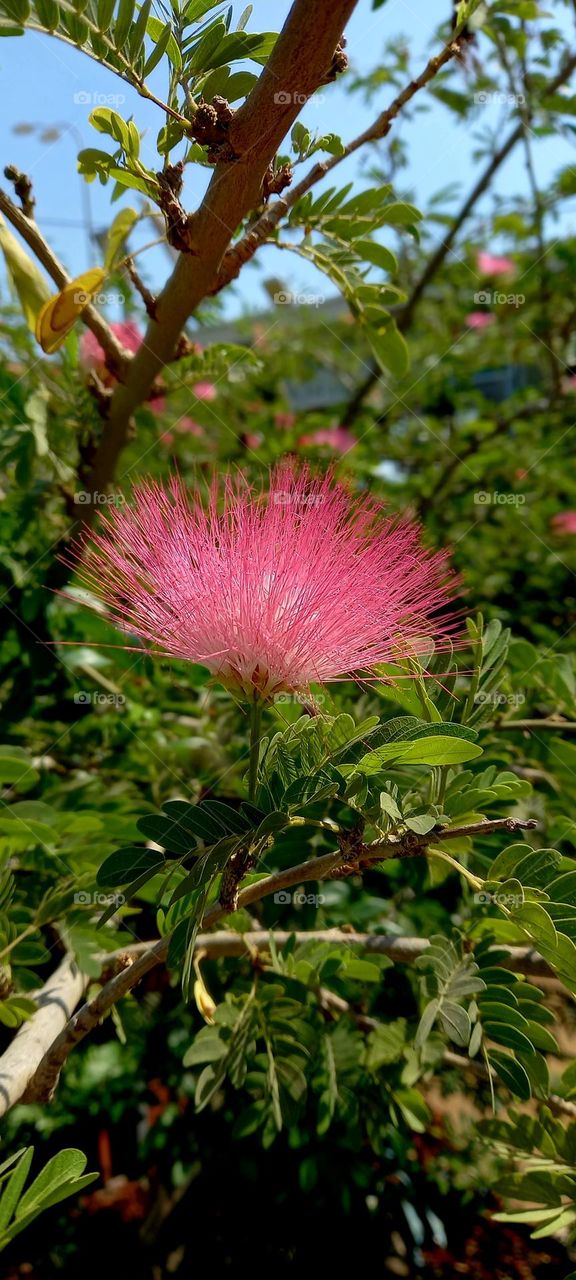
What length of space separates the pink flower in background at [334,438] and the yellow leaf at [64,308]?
2012 mm

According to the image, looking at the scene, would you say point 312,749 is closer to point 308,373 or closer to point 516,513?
point 516,513

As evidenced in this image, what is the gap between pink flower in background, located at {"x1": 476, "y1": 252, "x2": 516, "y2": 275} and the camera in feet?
13.9

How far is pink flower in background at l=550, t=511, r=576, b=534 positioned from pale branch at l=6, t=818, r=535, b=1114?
2.81 meters

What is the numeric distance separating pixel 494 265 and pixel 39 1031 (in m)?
4.35

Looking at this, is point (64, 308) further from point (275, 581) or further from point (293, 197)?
point (275, 581)

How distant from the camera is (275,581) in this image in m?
0.98

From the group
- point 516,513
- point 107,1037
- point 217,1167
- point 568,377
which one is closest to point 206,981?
point 107,1037

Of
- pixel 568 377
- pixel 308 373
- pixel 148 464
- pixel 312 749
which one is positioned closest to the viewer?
pixel 312 749

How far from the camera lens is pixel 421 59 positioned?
335cm

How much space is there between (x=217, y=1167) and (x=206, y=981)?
0.76m

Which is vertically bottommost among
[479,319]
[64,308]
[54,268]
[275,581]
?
[275,581]

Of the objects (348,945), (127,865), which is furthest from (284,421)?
(127,865)

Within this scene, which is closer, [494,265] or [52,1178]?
[52,1178]

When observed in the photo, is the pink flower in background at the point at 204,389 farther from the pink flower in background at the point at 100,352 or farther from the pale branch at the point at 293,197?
the pale branch at the point at 293,197
